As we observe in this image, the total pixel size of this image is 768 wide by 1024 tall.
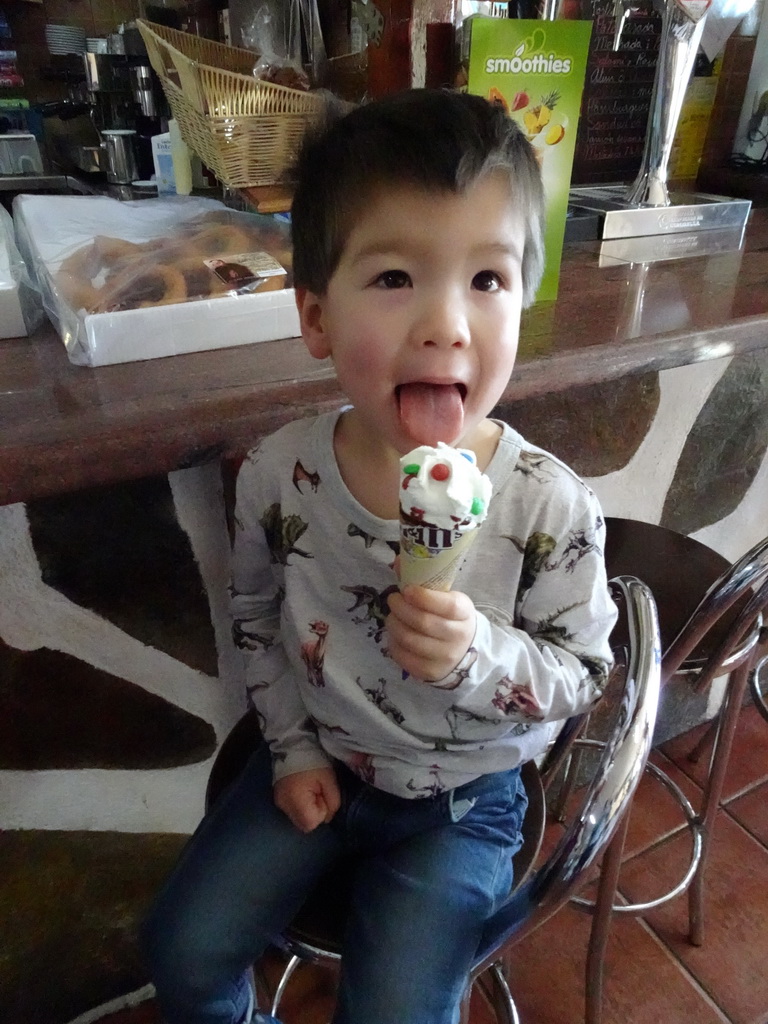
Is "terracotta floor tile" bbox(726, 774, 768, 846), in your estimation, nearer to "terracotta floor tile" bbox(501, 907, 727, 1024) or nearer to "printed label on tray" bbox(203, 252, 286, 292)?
"terracotta floor tile" bbox(501, 907, 727, 1024)

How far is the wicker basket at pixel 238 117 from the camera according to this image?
1.00 metres

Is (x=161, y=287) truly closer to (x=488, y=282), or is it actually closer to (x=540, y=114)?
(x=488, y=282)

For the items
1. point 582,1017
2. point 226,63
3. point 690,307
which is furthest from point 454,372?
point 582,1017

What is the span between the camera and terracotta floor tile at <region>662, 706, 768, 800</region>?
1.65 meters

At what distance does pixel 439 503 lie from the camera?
0.53 metres

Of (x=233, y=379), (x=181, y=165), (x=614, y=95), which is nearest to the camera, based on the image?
(x=233, y=379)

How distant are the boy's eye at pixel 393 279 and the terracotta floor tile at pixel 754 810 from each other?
4.66 ft

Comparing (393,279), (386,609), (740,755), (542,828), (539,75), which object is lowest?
(740,755)

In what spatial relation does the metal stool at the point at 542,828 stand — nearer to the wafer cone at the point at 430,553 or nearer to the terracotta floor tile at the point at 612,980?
the wafer cone at the point at 430,553

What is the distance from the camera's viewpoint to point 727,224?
1.57 m

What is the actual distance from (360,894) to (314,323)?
22.3 inches

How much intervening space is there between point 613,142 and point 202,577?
137 cm

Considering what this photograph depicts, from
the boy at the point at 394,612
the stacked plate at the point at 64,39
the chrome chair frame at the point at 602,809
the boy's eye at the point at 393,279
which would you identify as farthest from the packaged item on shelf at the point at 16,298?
the stacked plate at the point at 64,39

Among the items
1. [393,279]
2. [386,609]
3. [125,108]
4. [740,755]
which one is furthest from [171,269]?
[740,755]
